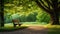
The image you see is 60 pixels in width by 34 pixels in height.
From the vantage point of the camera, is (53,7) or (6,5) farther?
(53,7)

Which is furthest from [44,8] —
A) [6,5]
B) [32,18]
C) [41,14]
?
[32,18]

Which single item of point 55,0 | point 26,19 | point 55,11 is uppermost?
point 55,0

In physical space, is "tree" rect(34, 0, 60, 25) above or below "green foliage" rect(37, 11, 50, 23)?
above

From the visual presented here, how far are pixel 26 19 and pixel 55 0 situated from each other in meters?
18.5

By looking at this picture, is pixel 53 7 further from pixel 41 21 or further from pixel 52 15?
pixel 41 21

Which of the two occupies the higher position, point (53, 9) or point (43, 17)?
point (53, 9)

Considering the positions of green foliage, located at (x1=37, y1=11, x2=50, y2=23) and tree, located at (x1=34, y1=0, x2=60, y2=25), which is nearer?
tree, located at (x1=34, y1=0, x2=60, y2=25)

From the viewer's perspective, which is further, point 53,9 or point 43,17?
point 43,17

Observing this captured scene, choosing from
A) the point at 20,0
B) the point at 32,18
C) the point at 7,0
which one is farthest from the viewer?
the point at 32,18

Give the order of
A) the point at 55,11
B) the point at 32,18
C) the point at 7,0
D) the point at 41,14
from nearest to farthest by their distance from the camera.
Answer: the point at 7,0 < the point at 55,11 < the point at 41,14 < the point at 32,18

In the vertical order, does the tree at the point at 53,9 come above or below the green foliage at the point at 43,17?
above

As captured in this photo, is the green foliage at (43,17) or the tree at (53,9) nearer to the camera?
the tree at (53,9)

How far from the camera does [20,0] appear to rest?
21469 mm

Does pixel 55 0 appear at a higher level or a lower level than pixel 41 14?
higher
